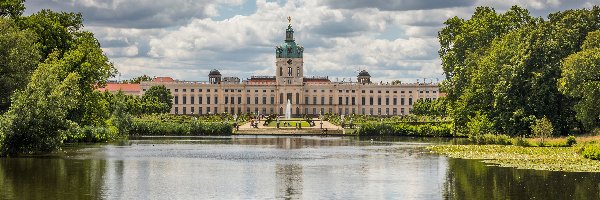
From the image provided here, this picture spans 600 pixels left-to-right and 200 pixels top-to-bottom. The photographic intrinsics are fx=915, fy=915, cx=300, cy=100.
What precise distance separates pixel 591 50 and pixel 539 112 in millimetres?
Answer: 6821

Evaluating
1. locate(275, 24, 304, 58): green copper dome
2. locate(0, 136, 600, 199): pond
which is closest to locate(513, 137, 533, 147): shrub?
locate(0, 136, 600, 199): pond

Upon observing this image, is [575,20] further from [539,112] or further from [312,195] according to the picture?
[312,195]

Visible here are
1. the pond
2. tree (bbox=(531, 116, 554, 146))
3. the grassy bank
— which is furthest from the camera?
tree (bbox=(531, 116, 554, 146))

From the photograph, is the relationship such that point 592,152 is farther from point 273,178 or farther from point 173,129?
point 173,129

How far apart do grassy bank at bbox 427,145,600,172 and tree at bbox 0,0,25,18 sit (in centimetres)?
2043

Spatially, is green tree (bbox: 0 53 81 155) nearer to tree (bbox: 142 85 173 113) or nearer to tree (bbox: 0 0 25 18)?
tree (bbox: 0 0 25 18)

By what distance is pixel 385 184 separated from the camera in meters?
25.1

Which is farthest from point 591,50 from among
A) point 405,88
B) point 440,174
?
point 405,88

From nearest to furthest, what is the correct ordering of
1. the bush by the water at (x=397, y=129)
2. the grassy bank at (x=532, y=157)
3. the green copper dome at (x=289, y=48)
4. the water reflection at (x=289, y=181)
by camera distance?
the water reflection at (x=289, y=181), the grassy bank at (x=532, y=157), the bush by the water at (x=397, y=129), the green copper dome at (x=289, y=48)

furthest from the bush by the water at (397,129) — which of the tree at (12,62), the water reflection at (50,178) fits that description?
the water reflection at (50,178)

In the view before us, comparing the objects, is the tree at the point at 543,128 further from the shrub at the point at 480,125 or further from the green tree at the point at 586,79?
the shrub at the point at 480,125

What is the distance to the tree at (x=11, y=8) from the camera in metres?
41.9

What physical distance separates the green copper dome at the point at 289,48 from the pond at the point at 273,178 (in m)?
109

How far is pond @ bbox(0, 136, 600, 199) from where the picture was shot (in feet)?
73.8
